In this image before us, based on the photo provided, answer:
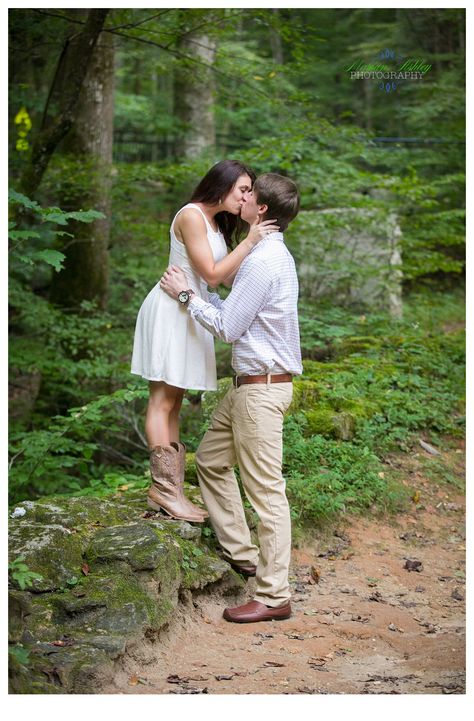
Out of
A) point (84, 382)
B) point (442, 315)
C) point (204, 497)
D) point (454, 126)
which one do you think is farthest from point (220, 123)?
point (204, 497)

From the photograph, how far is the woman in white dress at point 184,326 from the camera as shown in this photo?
13.0 ft

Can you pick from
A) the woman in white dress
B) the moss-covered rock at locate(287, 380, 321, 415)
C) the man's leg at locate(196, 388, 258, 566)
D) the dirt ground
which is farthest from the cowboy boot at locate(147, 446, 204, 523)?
the moss-covered rock at locate(287, 380, 321, 415)

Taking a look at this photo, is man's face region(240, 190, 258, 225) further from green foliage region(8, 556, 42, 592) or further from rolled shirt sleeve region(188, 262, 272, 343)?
green foliage region(8, 556, 42, 592)

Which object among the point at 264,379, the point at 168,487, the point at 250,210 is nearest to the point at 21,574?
the point at 168,487

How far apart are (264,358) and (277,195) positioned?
794 millimetres

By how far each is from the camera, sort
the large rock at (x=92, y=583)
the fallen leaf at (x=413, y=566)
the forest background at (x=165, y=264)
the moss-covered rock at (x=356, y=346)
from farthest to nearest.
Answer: the moss-covered rock at (x=356, y=346), the forest background at (x=165, y=264), the fallen leaf at (x=413, y=566), the large rock at (x=92, y=583)

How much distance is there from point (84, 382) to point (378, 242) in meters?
4.22

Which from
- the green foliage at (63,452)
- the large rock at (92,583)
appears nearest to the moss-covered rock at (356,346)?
the green foliage at (63,452)

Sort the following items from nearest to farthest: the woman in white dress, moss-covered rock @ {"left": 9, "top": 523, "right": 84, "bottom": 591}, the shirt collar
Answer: moss-covered rock @ {"left": 9, "top": 523, "right": 84, "bottom": 591} → the shirt collar → the woman in white dress

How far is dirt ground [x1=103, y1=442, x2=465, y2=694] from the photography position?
3199 millimetres

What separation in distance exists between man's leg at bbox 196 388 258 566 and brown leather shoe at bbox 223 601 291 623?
41cm

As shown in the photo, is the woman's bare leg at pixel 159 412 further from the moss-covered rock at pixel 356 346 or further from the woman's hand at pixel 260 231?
the moss-covered rock at pixel 356 346

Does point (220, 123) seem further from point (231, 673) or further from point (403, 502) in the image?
point (231, 673)

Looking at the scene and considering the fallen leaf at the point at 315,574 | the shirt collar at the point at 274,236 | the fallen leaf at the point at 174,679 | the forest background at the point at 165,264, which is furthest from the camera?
the forest background at the point at 165,264
